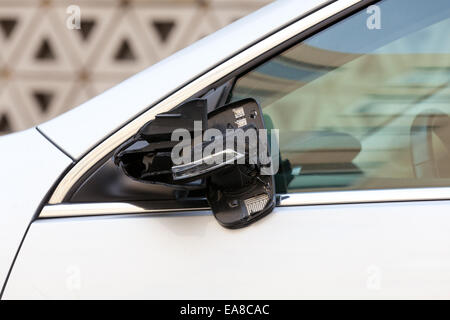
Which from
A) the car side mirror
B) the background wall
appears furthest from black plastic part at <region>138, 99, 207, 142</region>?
the background wall

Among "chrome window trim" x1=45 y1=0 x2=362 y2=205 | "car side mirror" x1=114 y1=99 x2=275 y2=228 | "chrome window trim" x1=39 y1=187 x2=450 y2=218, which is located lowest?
"chrome window trim" x1=39 y1=187 x2=450 y2=218

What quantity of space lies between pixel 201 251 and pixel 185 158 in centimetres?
19

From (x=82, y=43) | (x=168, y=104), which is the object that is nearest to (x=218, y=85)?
(x=168, y=104)

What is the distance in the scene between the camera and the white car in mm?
1110

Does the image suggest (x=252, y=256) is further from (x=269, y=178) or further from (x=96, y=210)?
(x=96, y=210)

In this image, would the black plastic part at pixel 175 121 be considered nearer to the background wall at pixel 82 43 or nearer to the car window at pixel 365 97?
the car window at pixel 365 97

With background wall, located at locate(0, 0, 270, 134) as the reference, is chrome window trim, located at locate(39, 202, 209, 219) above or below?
below

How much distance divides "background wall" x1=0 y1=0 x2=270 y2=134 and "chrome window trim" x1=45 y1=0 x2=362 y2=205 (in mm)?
4354

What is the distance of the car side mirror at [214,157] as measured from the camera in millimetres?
1078

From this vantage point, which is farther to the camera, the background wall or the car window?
the background wall

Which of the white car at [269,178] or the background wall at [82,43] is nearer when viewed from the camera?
the white car at [269,178]

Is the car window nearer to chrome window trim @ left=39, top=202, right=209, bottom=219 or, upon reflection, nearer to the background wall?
chrome window trim @ left=39, top=202, right=209, bottom=219

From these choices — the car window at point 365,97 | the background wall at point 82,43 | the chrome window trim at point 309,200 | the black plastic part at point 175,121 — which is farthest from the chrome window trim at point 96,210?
the background wall at point 82,43
